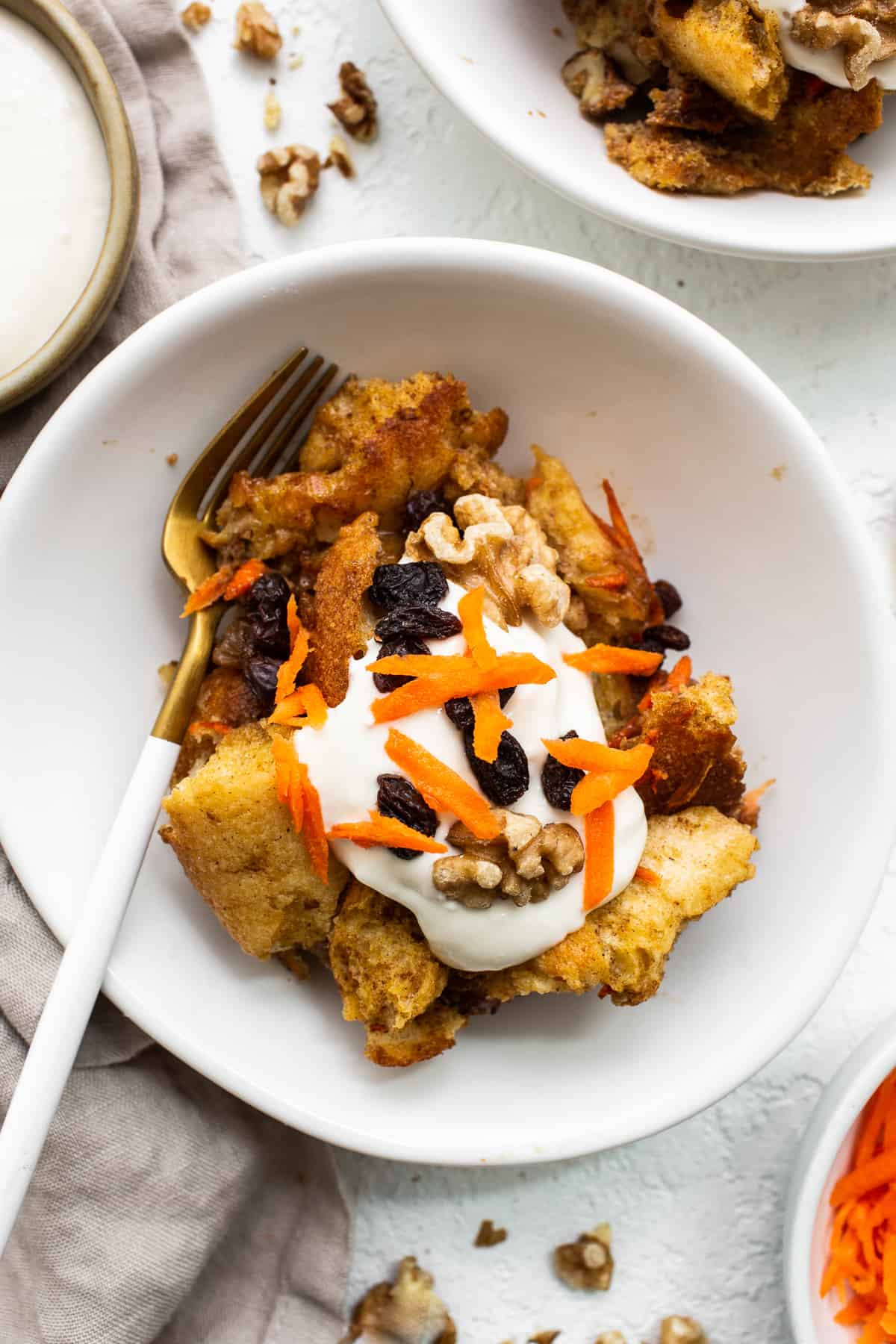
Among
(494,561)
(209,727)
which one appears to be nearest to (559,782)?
(494,561)

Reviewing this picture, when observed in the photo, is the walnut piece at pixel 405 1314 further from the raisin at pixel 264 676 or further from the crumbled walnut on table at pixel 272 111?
the crumbled walnut on table at pixel 272 111

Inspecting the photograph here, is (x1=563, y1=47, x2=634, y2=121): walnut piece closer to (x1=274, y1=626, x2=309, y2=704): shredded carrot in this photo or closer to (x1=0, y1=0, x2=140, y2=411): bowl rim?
(x1=0, y1=0, x2=140, y2=411): bowl rim

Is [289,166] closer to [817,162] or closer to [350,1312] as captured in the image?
[817,162]

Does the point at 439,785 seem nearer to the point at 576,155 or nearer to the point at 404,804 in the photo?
the point at 404,804

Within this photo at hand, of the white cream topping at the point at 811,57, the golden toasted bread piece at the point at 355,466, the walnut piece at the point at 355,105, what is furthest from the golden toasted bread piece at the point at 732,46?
the golden toasted bread piece at the point at 355,466

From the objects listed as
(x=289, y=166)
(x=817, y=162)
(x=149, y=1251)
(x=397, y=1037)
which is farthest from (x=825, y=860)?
(x=289, y=166)

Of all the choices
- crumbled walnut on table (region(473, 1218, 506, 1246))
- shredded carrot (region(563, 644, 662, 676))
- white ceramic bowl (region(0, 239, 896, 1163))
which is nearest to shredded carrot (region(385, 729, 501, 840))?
shredded carrot (region(563, 644, 662, 676))

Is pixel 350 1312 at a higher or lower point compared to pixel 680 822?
lower
